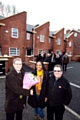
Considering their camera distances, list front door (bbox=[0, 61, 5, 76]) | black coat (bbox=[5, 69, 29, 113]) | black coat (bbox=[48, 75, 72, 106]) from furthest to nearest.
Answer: front door (bbox=[0, 61, 5, 76])
black coat (bbox=[48, 75, 72, 106])
black coat (bbox=[5, 69, 29, 113])

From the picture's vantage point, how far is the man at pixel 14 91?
224 cm

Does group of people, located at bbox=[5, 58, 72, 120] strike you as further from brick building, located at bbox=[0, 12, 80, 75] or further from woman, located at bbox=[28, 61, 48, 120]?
brick building, located at bbox=[0, 12, 80, 75]

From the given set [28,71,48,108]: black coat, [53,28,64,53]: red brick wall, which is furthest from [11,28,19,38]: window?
[28,71,48,108]: black coat

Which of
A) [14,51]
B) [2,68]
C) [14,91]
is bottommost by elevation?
[2,68]

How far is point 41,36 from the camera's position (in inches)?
832

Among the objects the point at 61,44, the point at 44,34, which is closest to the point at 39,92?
the point at 44,34

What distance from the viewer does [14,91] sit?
2.23 meters

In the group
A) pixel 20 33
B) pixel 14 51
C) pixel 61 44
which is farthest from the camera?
pixel 61 44

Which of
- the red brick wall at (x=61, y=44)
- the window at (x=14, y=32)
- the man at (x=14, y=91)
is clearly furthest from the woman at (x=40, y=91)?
the red brick wall at (x=61, y=44)

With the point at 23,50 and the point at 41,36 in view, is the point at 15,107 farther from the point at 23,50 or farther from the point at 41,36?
the point at 41,36

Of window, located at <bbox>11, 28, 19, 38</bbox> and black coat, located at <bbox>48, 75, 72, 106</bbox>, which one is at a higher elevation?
window, located at <bbox>11, 28, 19, 38</bbox>

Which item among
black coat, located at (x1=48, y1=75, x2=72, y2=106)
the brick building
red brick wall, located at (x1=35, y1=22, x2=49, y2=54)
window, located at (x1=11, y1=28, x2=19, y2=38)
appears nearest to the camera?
black coat, located at (x1=48, y1=75, x2=72, y2=106)

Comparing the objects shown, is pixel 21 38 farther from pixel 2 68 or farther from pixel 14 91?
pixel 14 91

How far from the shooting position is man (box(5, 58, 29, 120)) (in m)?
2.24
